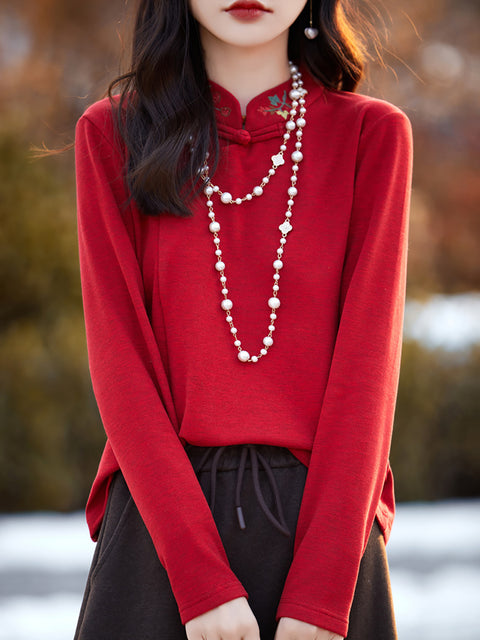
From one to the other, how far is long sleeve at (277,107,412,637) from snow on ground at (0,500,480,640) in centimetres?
152

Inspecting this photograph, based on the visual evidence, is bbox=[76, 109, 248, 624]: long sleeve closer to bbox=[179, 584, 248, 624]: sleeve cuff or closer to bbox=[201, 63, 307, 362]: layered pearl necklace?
bbox=[179, 584, 248, 624]: sleeve cuff

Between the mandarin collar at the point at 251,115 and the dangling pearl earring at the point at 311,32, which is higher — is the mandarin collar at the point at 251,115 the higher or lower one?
the lower one

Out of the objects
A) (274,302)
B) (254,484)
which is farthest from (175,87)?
(254,484)

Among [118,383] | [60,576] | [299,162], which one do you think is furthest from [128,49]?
[60,576]

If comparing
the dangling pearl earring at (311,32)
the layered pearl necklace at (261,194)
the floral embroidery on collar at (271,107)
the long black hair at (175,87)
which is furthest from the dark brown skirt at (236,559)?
the dangling pearl earring at (311,32)

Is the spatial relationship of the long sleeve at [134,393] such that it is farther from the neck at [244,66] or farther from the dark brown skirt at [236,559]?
the neck at [244,66]

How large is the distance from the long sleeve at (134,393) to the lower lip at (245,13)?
0.24 metres

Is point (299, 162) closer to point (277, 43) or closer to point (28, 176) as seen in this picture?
point (277, 43)

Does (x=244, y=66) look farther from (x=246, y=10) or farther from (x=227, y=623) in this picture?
(x=227, y=623)

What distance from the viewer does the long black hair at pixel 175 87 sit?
1.10 m

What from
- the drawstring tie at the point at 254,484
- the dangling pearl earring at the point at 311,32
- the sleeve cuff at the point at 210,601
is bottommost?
the sleeve cuff at the point at 210,601

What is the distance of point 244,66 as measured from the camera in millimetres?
1185

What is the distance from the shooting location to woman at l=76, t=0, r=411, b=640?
97 centimetres

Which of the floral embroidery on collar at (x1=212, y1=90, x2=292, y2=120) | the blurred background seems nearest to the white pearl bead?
the floral embroidery on collar at (x1=212, y1=90, x2=292, y2=120)
